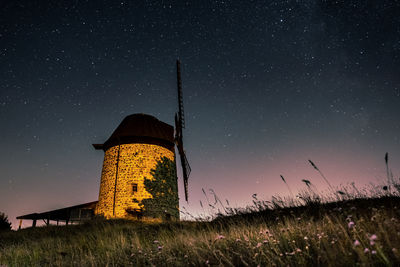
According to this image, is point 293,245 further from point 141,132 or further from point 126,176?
point 141,132

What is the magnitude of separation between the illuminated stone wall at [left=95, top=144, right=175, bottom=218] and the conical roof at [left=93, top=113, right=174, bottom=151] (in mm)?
496

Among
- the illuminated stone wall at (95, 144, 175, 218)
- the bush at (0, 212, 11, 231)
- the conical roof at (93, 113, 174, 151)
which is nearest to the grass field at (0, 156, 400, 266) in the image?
the illuminated stone wall at (95, 144, 175, 218)

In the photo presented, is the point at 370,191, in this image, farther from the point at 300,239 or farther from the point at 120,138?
the point at 120,138

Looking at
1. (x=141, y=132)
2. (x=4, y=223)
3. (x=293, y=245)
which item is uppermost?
(x=141, y=132)

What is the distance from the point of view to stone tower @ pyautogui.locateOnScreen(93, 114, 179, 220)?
1672 cm

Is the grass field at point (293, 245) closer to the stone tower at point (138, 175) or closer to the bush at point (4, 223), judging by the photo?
the stone tower at point (138, 175)

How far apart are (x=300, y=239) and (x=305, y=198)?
379 centimetres

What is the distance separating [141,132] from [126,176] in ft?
11.6

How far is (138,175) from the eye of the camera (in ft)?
56.5

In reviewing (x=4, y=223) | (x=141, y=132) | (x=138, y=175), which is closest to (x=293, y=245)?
(x=138, y=175)

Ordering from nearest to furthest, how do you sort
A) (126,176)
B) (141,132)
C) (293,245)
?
(293,245)
(126,176)
(141,132)

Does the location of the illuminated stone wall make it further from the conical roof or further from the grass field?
the grass field

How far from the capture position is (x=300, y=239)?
3166 millimetres

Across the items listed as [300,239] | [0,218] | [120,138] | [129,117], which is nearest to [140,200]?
[120,138]
